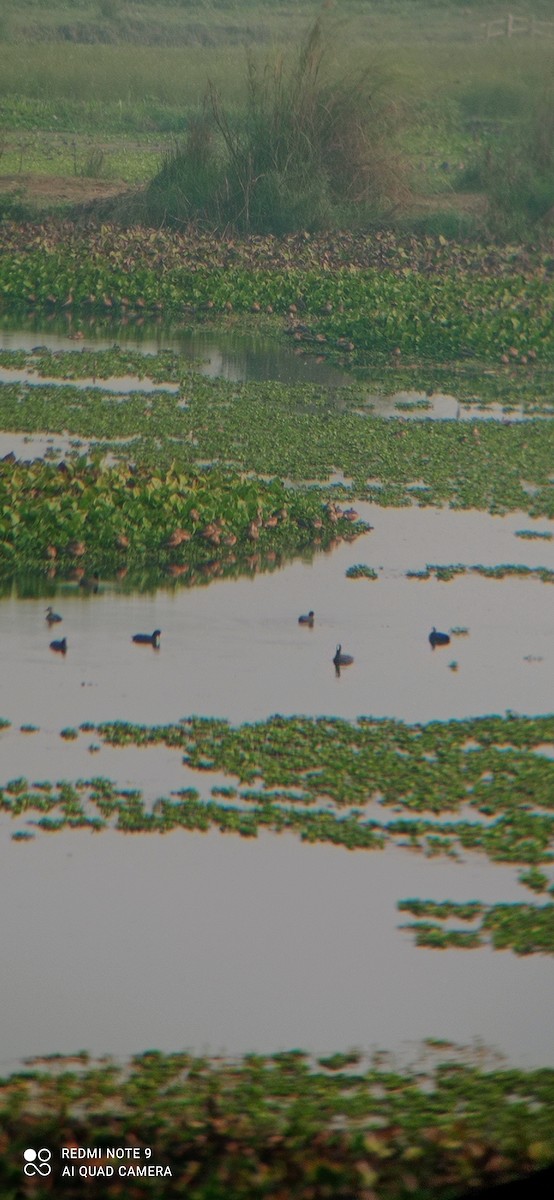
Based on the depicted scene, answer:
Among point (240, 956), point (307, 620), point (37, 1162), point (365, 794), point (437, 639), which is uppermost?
point (307, 620)

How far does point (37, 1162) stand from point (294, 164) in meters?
24.0

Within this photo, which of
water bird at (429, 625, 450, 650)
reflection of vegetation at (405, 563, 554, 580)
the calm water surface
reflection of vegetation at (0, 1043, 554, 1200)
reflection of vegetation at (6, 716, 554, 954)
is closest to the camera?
reflection of vegetation at (0, 1043, 554, 1200)

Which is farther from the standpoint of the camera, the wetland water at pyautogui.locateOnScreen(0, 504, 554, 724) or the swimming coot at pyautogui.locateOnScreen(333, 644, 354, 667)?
the swimming coot at pyautogui.locateOnScreen(333, 644, 354, 667)

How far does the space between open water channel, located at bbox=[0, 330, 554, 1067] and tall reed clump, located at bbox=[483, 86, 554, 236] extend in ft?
54.9

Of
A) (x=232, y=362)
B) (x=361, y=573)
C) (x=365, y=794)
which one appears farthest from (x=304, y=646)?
(x=232, y=362)

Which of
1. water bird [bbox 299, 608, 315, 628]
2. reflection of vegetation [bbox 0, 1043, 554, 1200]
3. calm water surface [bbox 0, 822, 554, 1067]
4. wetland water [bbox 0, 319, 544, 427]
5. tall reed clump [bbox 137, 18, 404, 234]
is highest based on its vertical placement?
tall reed clump [bbox 137, 18, 404, 234]

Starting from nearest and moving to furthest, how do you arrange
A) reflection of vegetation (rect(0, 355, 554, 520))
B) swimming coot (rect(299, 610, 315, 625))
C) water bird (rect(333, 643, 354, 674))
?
water bird (rect(333, 643, 354, 674)), swimming coot (rect(299, 610, 315, 625)), reflection of vegetation (rect(0, 355, 554, 520))

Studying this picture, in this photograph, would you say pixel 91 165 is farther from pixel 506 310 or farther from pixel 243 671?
pixel 243 671

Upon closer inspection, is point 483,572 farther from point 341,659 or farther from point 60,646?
point 60,646

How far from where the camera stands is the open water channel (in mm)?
7176

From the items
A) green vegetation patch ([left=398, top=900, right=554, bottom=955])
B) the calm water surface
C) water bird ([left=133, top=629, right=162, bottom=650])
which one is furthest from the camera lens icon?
water bird ([left=133, top=629, right=162, bottom=650])

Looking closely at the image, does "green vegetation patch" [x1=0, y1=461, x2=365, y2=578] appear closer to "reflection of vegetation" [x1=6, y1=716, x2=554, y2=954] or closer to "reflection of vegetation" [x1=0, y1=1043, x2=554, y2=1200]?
"reflection of vegetation" [x1=6, y1=716, x2=554, y2=954]

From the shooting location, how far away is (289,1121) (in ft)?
19.3

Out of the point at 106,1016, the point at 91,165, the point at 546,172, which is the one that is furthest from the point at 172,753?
the point at 91,165
